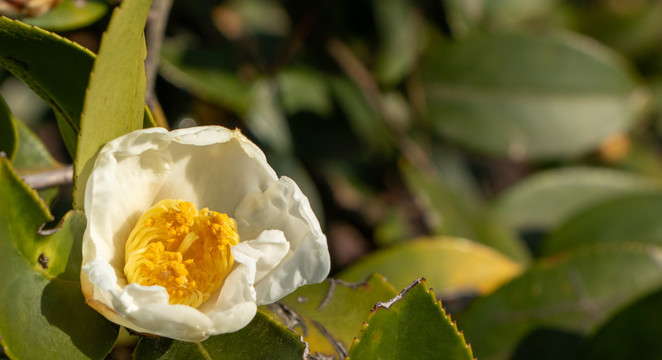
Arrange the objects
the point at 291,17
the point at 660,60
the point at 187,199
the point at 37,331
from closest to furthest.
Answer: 1. the point at 37,331
2. the point at 187,199
3. the point at 291,17
4. the point at 660,60

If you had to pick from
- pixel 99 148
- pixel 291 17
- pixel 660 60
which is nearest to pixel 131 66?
pixel 99 148

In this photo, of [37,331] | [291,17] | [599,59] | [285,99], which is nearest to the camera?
[37,331]

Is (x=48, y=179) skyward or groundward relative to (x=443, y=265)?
skyward

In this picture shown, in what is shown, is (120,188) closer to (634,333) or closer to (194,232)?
(194,232)

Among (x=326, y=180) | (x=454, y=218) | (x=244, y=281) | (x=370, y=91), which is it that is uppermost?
(x=244, y=281)

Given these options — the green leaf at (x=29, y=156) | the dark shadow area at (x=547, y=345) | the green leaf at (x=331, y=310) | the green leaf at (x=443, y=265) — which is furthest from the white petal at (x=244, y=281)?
the dark shadow area at (x=547, y=345)

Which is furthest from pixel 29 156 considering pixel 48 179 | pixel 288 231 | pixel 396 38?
pixel 396 38

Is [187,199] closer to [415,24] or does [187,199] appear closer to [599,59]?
[415,24]
